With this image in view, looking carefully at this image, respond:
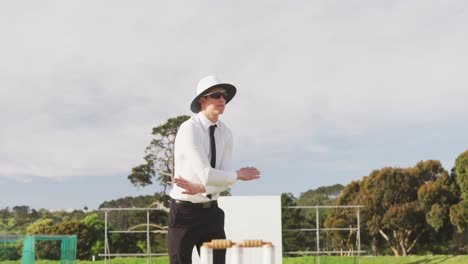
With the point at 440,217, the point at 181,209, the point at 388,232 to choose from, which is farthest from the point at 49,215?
the point at 181,209

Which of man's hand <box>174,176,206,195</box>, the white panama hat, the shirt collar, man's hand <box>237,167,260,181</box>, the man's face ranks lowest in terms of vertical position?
man's hand <box>174,176,206,195</box>

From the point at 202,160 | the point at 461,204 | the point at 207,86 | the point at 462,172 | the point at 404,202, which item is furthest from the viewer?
Result: the point at 404,202

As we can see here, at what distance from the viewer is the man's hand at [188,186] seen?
304 centimetres

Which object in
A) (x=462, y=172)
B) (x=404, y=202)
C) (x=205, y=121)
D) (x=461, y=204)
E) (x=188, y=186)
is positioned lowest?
(x=188, y=186)

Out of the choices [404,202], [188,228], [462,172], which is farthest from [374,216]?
[188,228]

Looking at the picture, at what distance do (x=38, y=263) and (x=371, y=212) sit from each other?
1740cm

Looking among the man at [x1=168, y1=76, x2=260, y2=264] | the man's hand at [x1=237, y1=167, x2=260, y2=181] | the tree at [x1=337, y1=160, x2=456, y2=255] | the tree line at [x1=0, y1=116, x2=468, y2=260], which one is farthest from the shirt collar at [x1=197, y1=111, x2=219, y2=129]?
the tree at [x1=337, y1=160, x2=456, y2=255]

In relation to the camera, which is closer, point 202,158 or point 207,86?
point 202,158

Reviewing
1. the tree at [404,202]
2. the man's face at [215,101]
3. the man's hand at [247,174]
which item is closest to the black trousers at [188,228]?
the man's hand at [247,174]

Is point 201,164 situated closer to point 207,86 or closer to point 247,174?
point 247,174

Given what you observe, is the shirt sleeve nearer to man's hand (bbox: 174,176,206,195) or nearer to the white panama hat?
man's hand (bbox: 174,176,206,195)

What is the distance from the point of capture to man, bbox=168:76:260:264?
10.5 ft

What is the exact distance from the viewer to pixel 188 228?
3.29 meters

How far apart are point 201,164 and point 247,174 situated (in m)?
0.22
